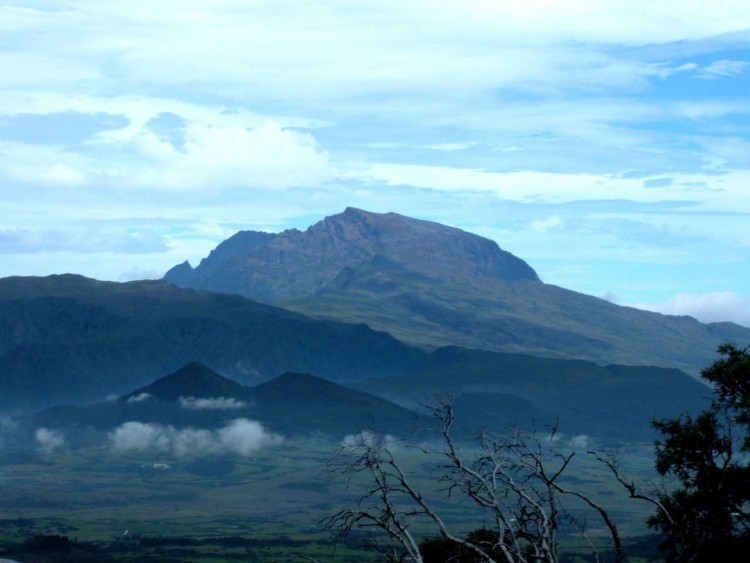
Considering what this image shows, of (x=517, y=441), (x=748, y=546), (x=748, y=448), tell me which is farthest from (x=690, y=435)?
(x=517, y=441)

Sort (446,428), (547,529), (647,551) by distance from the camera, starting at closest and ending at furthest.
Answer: (547,529) → (446,428) → (647,551)

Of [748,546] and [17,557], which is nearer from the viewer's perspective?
[748,546]

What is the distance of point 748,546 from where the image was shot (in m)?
39.5

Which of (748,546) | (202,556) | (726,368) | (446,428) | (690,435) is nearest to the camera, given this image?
(446,428)

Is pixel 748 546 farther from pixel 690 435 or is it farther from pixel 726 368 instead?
pixel 726 368

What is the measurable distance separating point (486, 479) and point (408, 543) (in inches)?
80.0

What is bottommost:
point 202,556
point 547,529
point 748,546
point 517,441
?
point 202,556

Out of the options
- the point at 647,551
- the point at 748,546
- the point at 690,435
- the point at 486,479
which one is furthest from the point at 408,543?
the point at 647,551

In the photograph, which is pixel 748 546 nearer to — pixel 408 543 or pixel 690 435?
pixel 690 435

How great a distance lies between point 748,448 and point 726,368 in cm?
575

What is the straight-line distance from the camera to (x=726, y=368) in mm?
56719

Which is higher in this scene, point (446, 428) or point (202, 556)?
point (446, 428)

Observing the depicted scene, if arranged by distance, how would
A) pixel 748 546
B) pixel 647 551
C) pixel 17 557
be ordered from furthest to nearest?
pixel 17 557, pixel 647 551, pixel 748 546

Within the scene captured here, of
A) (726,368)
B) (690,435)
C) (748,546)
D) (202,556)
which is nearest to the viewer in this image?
(748,546)
